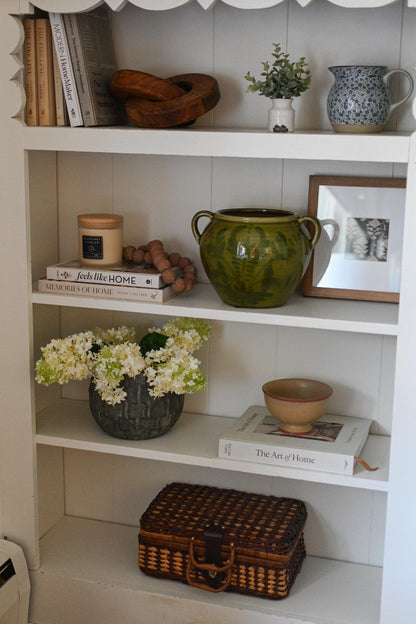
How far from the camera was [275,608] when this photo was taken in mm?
1883

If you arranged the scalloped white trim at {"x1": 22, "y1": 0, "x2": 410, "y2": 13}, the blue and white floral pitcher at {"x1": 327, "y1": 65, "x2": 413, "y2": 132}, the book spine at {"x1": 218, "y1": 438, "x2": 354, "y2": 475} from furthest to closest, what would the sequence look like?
the book spine at {"x1": 218, "y1": 438, "x2": 354, "y2": 475} < the blue and white floral pitcher at {"x1": 327, "y1": 65, "x2": 413, "y2": 132} < the scalloped white trim at {"x1": 22, "y1": 0, "x2": 410, "y2": 13}

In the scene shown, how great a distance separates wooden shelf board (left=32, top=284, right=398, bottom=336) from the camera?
5.56 feet

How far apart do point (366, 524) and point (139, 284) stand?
807 mm

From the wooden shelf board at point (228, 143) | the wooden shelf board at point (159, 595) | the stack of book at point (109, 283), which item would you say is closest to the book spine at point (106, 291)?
the stack of book at point (109, 283)

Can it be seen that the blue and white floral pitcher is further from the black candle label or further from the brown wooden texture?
the black candle label

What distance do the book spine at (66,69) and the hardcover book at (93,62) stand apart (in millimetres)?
12

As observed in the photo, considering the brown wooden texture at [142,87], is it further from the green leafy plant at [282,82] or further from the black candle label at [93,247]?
the black candle label at [93,247]

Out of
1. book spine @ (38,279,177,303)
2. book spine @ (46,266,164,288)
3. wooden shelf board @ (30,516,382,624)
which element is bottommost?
wooden shelf board @ (30,516,382,624)

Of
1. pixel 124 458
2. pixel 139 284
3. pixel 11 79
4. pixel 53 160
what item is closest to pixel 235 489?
pixel 124 458

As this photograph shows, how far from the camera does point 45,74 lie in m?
1.82

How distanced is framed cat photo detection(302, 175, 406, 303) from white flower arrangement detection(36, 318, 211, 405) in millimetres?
325

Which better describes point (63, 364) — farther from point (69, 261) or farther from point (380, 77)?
point (380, 77)

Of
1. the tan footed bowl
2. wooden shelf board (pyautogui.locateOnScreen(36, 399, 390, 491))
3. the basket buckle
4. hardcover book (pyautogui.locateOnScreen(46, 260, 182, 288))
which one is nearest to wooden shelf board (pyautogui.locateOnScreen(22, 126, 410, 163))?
hardcover book (pyautogui.locateOnScreen(46, 260, 182, 288))

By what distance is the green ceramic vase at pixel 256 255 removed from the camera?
174 centimetres
